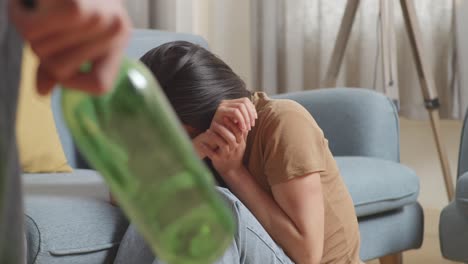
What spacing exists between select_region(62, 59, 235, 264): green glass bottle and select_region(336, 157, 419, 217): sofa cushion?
1.58 meters

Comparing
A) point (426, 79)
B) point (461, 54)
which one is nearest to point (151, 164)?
point (426, 79)

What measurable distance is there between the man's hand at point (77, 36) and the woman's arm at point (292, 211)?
96 cm

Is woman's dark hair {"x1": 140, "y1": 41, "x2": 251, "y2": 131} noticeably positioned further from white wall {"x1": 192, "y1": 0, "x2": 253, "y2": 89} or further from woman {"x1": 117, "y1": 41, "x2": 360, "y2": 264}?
white wall {"x1": 192, "y1": 0, "x2": 253, "y2": 89}

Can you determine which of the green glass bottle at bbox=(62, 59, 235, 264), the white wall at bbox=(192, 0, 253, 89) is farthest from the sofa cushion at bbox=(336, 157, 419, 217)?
the green glass bottle at bbox=(62, 59, 235, 264)

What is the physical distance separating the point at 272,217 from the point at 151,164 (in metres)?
0.94

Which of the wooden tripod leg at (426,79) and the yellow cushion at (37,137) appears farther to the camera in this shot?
Result: the wooden tripod leg at (426,79)

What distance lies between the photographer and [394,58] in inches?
118

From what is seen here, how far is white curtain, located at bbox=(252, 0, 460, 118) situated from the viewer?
10.4 feet

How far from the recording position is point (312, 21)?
133 inches

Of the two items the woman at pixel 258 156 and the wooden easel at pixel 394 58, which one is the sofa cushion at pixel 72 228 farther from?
the wooden easel at pixel 394 58

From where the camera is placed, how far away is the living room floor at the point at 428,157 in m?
3.39

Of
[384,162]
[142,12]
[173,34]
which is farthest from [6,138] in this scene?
[142,12]

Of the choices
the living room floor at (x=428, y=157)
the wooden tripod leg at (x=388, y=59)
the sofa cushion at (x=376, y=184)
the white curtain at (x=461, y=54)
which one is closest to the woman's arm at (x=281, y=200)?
the sofa cushion at (x=376, y=184)

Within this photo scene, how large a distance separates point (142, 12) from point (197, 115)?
1.82m
